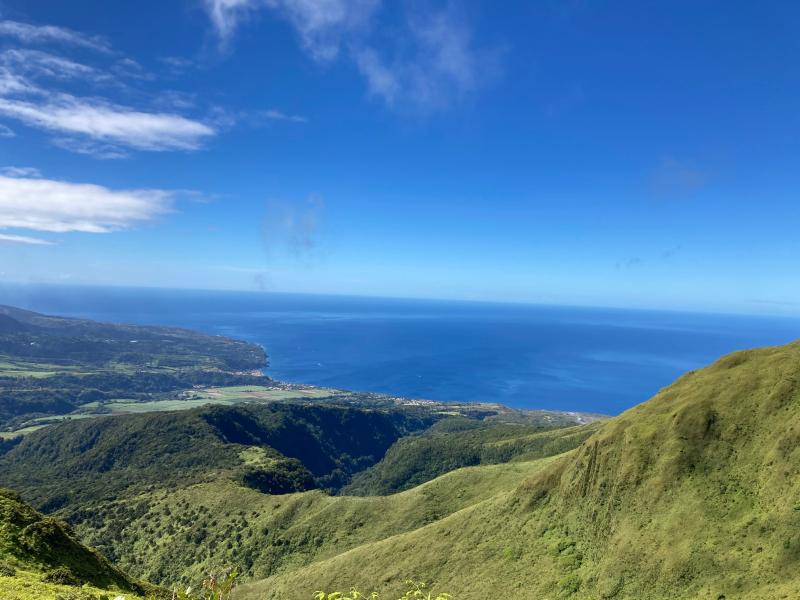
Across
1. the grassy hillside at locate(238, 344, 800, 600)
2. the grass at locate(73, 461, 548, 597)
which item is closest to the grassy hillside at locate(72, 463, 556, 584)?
the grass at locate(73, 461, 548, 597)

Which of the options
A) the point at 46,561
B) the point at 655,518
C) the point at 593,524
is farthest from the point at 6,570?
the point at 655,518

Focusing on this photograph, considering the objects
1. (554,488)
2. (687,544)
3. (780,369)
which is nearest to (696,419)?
(780,369)

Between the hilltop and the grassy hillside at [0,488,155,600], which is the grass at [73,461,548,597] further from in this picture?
the grassy hillside at [0,488,155,600]

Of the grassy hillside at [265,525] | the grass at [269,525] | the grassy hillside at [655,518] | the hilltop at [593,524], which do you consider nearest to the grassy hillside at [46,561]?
the hilltop at [593,524]

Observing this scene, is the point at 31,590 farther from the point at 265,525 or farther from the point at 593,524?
the point at 265,525

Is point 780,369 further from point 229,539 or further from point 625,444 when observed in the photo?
point 229,539

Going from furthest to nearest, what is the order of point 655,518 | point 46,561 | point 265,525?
1. point 265,525
2. point 655,518
3. point 46,561
